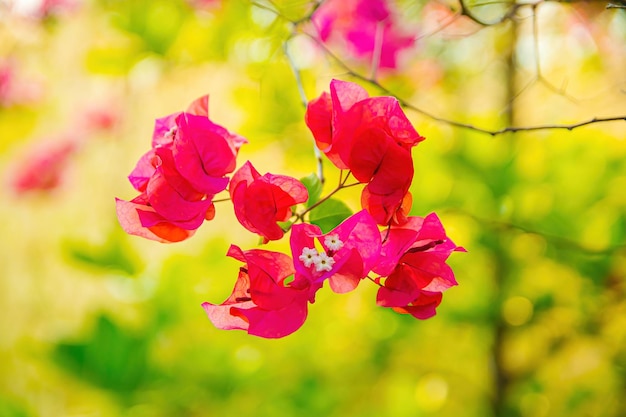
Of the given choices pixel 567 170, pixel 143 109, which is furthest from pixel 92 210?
pixel 567 170

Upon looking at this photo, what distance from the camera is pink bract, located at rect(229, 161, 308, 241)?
0.29 m

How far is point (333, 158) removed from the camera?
30cm

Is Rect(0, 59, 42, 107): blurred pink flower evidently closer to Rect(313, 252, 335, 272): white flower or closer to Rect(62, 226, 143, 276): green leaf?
Rect(62, 226, 143, 276): green leaf

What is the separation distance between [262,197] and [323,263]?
46 millimetres

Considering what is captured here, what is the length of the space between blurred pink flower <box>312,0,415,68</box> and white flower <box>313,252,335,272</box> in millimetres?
580

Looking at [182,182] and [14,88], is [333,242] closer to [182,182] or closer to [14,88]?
[182,182]

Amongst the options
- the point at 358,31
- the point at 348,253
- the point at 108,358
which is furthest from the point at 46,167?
the point at 348,253

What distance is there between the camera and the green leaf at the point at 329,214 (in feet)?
1.04

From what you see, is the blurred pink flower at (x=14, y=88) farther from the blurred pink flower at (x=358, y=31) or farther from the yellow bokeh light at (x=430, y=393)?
the yellow bokeh light at (x=430, y=393)

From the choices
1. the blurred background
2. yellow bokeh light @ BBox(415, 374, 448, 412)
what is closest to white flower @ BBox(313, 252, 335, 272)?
the blurred background

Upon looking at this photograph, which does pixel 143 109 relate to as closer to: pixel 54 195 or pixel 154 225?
pixel 54 195

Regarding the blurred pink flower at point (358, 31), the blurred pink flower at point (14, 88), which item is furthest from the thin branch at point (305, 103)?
the blurred pink flower at point (14, 88)

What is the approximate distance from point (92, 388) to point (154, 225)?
584 millimetres

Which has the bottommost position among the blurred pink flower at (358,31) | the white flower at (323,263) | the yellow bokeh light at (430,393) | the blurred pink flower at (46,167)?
the blurred pink flower at (46,167)
